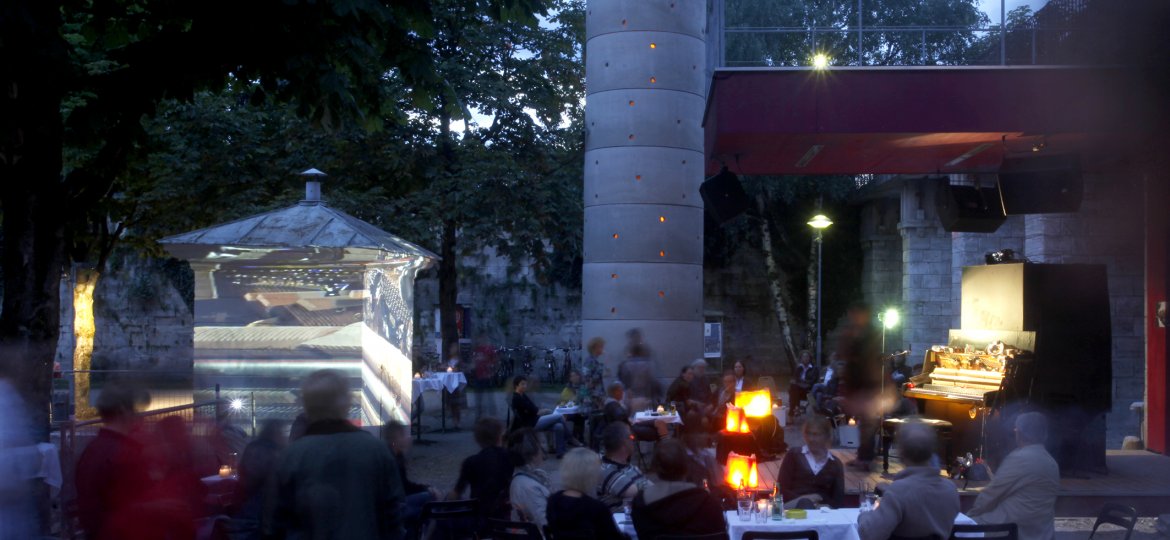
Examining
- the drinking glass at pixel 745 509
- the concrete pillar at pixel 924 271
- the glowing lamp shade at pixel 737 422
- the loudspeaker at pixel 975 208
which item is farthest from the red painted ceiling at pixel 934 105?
the concrete pillar at pixel 924 271

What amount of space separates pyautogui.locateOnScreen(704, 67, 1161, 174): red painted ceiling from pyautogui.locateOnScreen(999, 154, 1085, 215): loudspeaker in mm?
297

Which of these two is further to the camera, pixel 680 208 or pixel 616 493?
pixel 680 208

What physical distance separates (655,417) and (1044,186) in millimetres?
5062

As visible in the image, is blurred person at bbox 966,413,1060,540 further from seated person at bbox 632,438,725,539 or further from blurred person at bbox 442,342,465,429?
blurred person at bbox 442,342,465,429

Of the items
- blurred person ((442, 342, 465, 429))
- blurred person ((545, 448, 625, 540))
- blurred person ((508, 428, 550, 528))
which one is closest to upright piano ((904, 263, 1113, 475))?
blurred person ((508, 428, 550, 528))

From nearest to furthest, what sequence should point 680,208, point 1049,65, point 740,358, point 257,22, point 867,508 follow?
point 867,508
point 257,22
point 1049,65
point 680,208
point 740,358

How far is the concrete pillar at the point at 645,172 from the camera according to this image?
14664 mm

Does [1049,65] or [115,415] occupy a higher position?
[1049,65]

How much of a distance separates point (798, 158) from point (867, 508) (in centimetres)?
712

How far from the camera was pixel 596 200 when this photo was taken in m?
15.0

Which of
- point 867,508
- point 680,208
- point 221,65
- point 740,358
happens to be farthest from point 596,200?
point 740,358

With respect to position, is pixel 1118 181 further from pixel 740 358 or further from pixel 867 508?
pixel 740 358

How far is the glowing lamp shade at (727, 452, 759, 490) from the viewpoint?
7207 millimetres

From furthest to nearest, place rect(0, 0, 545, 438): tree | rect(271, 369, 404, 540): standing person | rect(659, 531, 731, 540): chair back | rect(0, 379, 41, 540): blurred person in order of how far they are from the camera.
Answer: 1. rect(0, 0, 545, 438): tree
2. rect(659, 531, 731, 540): chair back
3. rect(0, 379, 41, 540): blurred person
4. rect(271, 369, 404, 540): standing person
